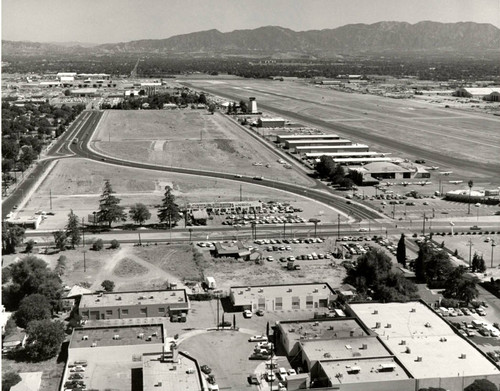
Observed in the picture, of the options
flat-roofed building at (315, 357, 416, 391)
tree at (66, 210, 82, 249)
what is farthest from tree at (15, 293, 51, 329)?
flat-roofed building at (315, 357, 416, 391)

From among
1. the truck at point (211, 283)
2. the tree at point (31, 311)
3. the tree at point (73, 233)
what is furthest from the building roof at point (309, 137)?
the tree at point (31, 311)

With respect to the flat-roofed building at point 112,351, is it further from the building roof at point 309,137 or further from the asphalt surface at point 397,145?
the building roof at point 309,137

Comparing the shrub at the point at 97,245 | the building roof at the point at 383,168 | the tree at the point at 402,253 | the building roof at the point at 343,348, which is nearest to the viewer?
the building roof at the point at 343,348

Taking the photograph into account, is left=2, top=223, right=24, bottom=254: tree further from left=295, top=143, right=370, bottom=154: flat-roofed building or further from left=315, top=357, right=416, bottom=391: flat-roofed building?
left=295, top=143, right=370, bottom=154: flat-roofed building

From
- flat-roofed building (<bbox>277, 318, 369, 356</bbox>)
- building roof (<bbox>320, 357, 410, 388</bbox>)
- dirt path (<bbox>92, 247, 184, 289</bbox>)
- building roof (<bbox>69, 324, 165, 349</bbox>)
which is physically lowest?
dirt path (<bbox>92, 247, 184, 289</bbox>)

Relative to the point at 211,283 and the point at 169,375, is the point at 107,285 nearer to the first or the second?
the point at 211,283

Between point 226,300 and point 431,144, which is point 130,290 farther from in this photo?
point 431,144

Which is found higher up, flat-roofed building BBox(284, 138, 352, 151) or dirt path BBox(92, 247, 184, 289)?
flat-roofed building BBox(284, 138, 352, 151)
